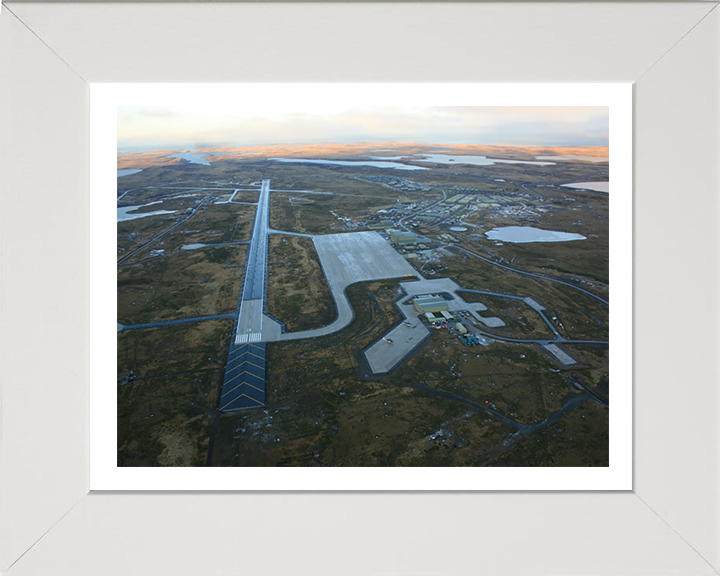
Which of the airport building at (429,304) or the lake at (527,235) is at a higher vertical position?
the lake at (527,235)

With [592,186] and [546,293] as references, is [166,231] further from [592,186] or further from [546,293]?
[592,186]

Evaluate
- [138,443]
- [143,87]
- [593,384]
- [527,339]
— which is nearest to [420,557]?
[143,87]

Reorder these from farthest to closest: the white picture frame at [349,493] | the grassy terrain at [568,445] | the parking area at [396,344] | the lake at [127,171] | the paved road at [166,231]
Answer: the lake at [127,171]
the paved road at [166,231]
the parking area at [396,344]
the grassy terrain at [568,445]
the white picture frame at [349,493]

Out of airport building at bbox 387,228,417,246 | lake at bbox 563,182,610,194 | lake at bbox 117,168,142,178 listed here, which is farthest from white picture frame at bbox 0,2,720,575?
lake at bbox 117,168,142,178

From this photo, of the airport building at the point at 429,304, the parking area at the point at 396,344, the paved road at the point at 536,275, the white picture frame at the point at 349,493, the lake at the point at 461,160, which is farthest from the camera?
the lake at the point at 461,160

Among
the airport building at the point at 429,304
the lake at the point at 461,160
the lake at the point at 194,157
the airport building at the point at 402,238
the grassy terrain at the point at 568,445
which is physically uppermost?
the lake at the point at 194,157

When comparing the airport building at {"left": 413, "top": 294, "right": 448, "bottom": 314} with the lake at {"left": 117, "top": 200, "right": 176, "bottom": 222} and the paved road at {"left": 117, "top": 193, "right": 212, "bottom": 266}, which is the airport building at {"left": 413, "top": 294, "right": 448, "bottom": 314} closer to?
the paved road at {"left": 117, "top": 193, "right": 212, "bottom": 266}

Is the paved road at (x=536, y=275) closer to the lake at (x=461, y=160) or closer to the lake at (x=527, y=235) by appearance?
the lake at (x=527, y=235)

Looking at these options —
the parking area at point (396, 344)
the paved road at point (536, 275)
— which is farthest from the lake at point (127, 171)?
the parking area at point (396, 344)
